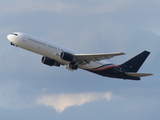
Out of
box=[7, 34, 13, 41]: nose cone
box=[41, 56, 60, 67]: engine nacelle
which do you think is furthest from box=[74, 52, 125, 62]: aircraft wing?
box=[7, 34, 13, 41]: nose cone

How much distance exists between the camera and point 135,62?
110000 millimetres

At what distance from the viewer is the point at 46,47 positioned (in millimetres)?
97938

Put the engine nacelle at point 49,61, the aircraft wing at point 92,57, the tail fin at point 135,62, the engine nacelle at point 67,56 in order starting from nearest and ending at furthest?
the aircraft wing at point 92,57, the engine nacelle at point 67,56, the engine nacelle at point 49,61, the tail fin at point 135,62

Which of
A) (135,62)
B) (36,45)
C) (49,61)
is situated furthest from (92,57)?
(135,62)

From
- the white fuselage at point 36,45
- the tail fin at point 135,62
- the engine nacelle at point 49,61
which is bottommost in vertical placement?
the engine nacelle at point 49,61

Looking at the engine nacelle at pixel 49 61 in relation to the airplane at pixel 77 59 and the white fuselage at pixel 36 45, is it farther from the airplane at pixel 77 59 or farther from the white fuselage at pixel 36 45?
the white fuselage at pixel 36 45

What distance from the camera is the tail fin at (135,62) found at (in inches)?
4296

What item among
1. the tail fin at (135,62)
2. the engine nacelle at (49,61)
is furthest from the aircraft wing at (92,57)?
the tail fin at (135,62)

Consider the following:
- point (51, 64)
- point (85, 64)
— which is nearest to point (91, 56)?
point (85, 64)

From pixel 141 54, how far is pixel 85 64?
1512 centimetres

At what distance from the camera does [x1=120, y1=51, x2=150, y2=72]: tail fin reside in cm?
10912

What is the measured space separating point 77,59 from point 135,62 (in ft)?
53.8

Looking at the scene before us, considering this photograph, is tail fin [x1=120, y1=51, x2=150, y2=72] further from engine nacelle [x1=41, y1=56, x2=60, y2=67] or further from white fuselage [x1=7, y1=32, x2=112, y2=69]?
white fuselage [x1=7, y1=32, x2=112, y2=69]

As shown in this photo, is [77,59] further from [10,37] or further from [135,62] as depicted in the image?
[135,62]
